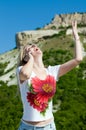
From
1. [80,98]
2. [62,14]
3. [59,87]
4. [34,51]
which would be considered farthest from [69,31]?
[34,51]

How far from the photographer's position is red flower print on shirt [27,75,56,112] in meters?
8.59

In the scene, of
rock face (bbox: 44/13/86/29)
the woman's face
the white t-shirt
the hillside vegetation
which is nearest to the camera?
the white t-shirt

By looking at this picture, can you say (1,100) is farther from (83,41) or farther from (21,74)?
(21,74)

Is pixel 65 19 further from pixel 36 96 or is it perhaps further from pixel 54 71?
pixel 36 96

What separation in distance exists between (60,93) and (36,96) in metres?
38.0

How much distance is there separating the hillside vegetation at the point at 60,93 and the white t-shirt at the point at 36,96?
61.2ft

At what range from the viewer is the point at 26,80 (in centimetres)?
860

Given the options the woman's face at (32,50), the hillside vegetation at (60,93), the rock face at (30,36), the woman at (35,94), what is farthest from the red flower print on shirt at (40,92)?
the rock face at (30,36)

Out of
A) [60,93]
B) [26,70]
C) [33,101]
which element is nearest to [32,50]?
[26,70]

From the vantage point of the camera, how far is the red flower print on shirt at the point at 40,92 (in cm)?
859

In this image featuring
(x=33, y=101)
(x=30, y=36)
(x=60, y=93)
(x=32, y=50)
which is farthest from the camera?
(x=30, y=36)

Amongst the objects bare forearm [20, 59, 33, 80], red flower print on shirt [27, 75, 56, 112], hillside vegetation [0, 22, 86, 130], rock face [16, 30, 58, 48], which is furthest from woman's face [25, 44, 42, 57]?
rock face [16, 30, 58, 48]

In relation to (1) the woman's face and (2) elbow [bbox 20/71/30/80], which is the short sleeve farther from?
(2) elbow [bbox 20/71/30/80]

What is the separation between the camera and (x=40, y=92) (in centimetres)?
863
